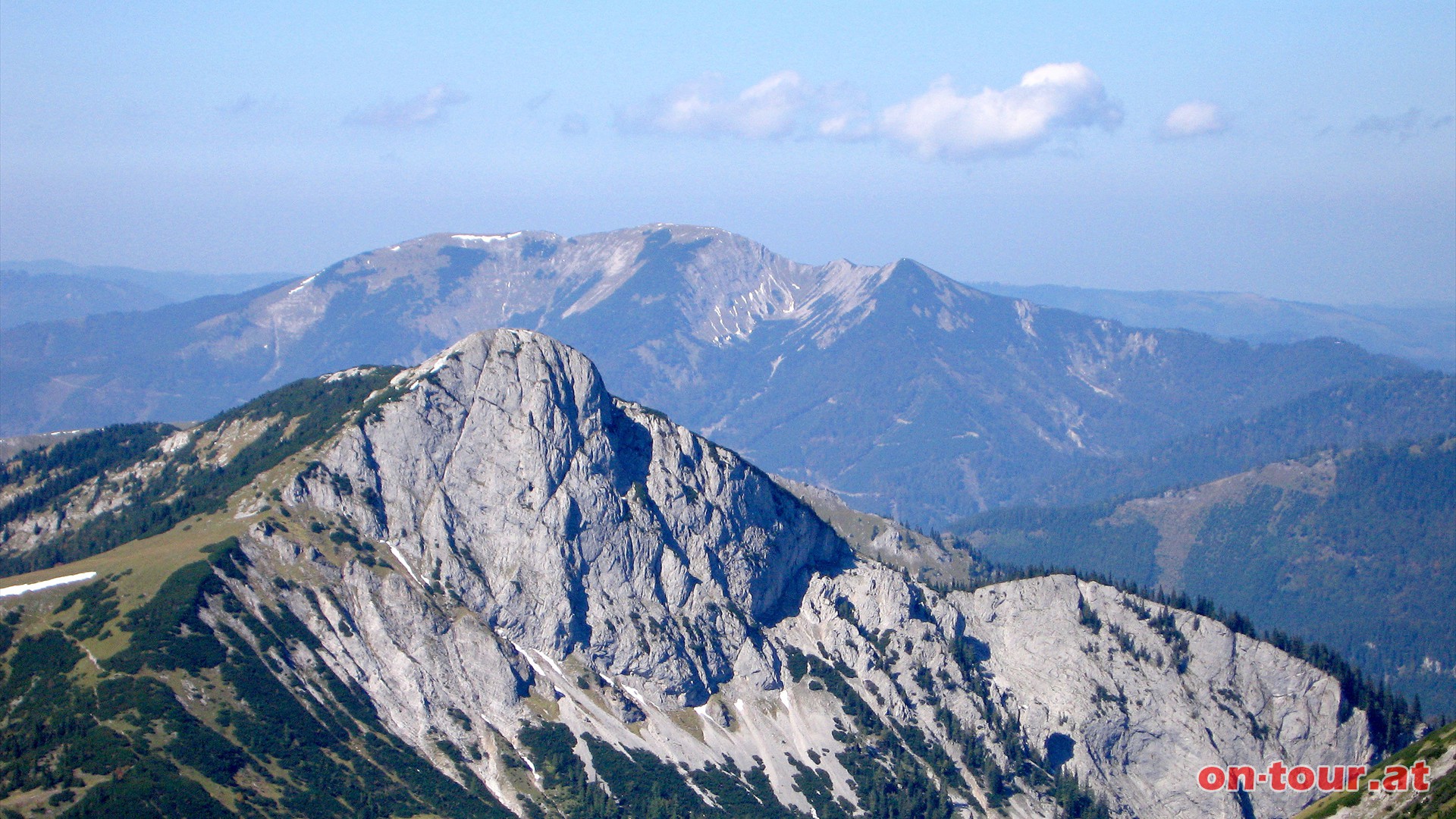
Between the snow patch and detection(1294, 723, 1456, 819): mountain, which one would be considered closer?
detection(1294, 723, 1456, 819): mountain

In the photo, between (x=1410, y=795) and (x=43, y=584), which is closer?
(x=1410, y=795)

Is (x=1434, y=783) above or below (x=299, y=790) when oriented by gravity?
above

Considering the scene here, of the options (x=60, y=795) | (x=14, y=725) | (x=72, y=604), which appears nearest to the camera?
(x=60, y=795)

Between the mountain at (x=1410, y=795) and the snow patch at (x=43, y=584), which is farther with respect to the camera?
the snow patch at (x=43, y=584)

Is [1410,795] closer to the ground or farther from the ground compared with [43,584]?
closer to the ground

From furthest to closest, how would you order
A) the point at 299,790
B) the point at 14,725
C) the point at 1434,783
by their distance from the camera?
the point at 299,790 < the point at 14,725 < the point at 1434,783

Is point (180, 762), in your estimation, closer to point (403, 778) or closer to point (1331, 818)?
point (403, 778)

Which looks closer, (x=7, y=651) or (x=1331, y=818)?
(x=1331, y=818)

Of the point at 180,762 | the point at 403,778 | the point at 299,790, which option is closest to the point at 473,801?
the point at 403,778
